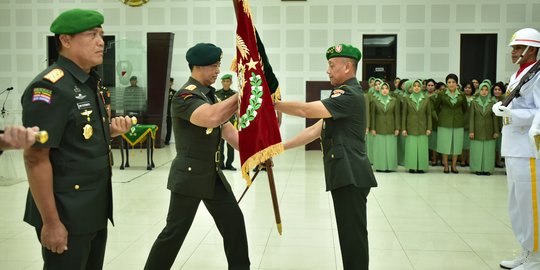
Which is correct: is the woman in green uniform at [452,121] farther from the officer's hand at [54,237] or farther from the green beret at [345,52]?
the officer's hand at [54,237]

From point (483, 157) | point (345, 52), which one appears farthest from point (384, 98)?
point (345, 52)

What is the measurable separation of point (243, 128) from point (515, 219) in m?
2.51

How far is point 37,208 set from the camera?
218 cm

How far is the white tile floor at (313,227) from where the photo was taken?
14.0ft

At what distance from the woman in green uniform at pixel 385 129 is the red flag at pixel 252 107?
730cm

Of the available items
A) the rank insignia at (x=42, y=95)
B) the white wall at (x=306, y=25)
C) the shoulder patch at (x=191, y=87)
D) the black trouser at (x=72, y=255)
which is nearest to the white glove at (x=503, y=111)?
the shoulder patch at (x=191, y=87)

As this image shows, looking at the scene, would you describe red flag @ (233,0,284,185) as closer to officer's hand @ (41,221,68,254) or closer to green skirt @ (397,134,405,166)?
officer's hand @ (41,221,68,254)

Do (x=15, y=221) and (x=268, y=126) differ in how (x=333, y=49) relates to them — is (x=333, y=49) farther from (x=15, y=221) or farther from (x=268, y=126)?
(x=15, y=221)

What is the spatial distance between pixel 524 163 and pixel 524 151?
0.30 ft

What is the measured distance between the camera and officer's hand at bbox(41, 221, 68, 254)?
81.5 inches

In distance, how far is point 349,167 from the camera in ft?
10.5

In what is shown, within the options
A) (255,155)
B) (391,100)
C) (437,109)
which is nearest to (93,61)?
(255,155)

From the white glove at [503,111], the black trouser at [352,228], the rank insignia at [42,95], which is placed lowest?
the black trouser at [352,228]

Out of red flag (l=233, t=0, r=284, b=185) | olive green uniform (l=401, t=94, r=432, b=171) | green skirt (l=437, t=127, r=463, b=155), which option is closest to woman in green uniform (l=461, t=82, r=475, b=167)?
green skirt (l=437, t=127, r=463, b=155)
